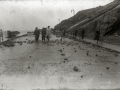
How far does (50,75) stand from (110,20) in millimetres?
26794

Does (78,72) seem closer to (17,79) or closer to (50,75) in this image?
(50,75)

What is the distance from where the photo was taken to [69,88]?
5.65 metres

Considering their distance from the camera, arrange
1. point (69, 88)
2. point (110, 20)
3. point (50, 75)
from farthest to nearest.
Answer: point (110, 20) → point (50, 75) → point (69, 88)

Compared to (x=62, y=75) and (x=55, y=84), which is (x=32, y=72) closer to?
(x=62, y=75)

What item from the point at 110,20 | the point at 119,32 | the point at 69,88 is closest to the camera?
the point at 69,88

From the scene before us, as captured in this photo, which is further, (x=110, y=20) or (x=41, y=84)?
(x=110, y=20)

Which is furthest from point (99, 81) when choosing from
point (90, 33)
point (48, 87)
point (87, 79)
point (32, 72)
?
point (90, 33)

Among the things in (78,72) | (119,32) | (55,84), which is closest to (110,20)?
(119,32)

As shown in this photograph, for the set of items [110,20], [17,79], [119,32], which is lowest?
[17,79]

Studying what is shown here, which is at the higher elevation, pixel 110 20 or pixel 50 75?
pixel 110 20

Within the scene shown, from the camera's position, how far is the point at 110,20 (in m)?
31.9

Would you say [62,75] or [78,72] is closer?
[62,75]

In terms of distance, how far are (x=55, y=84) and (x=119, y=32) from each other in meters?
24.3

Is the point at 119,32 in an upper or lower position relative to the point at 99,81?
upper
